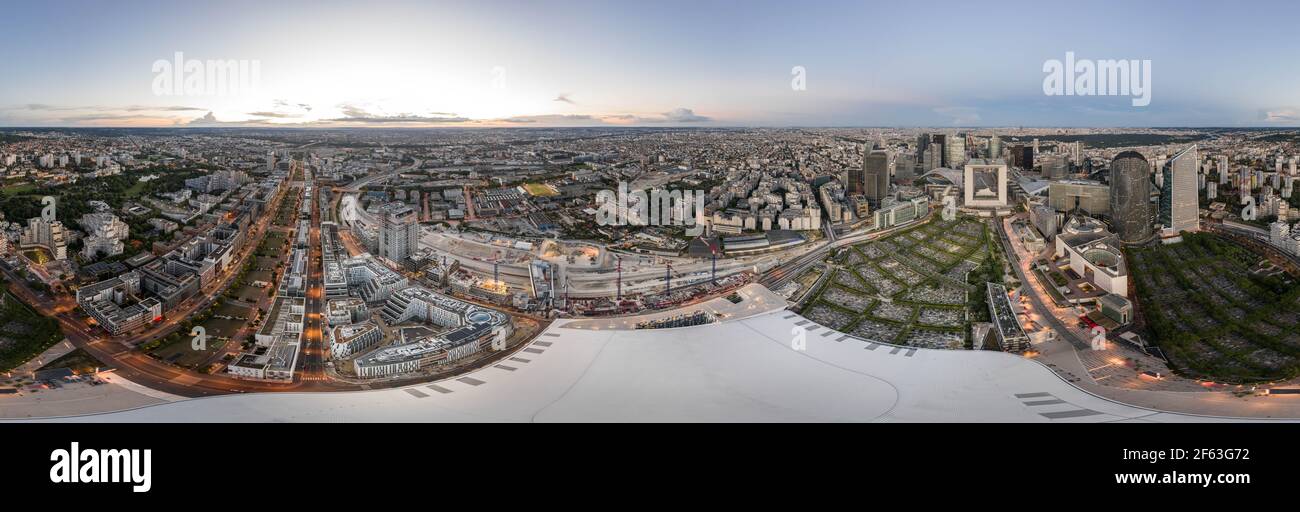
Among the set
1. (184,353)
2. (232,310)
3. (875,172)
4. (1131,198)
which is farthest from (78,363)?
(1131,198)

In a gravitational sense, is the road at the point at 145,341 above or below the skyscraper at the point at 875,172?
below

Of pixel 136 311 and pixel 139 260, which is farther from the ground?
pixel 139 260

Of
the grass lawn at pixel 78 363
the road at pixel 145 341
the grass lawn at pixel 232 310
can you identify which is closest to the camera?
the road at pixel 145 341

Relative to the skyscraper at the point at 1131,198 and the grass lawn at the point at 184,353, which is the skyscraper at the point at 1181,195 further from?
the grass lawn at the point at 184,353

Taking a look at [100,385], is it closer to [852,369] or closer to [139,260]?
[139,260]

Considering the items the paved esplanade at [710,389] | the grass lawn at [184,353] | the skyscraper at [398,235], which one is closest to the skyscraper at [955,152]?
the paved esplanade at [710,389]

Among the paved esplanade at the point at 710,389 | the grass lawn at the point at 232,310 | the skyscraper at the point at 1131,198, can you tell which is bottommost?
the paved esplanade at the point at 710,389

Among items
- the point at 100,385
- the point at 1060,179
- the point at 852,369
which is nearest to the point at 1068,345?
the point at 852,369
